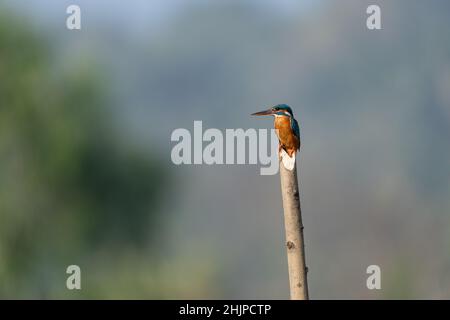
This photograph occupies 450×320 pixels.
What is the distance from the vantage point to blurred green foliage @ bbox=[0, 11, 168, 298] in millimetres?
10852

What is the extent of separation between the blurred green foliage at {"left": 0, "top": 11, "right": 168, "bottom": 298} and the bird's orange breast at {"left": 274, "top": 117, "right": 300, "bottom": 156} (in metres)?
8.40

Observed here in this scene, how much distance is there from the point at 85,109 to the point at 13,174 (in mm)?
1834

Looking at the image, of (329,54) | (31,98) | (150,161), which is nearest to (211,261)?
(150,161)

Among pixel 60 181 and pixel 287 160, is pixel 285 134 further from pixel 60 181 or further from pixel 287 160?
pixel 60 181

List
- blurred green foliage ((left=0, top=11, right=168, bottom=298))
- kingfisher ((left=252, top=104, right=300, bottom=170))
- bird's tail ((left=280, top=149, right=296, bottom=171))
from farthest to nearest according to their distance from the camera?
blurred green foliage ((left=0, top=11, right=168, bottom=298)) < kingfisher ((left=252, top=104, right=300, bottom=170)) < bird's tail ((left=280, top=149, right=296, bottom=171))

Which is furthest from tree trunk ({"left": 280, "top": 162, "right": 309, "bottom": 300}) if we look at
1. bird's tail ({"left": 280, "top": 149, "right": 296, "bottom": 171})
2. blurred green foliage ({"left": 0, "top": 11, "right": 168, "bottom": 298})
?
blurred green foliage ({"left": 0, "top": 11, "right": 168, "bottom": 298})

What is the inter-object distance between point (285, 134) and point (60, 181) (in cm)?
944

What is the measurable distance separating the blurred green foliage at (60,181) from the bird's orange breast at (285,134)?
27.6 ft

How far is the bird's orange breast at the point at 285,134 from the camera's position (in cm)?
280

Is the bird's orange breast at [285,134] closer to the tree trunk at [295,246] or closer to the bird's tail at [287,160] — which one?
the bird's tail at [287,160]

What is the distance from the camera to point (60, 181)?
1172 centimetres

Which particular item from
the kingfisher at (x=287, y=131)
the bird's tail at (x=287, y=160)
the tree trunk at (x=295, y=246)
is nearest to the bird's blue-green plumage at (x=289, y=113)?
the kingfisher at (x=287, y=131)

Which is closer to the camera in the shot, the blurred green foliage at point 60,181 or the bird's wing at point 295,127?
the bird's wing at point 295,127

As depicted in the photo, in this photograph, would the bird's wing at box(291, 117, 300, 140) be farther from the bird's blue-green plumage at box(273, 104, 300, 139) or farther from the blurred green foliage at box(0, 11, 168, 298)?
the blurred green foliage at box(0, 11, 168, 298)
